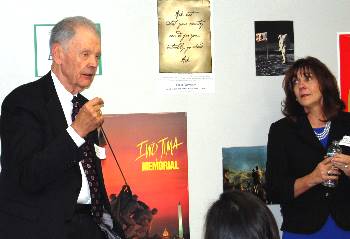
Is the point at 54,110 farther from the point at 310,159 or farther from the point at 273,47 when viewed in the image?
the point at 273,47

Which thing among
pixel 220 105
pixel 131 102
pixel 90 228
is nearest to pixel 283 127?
pixel 220 105

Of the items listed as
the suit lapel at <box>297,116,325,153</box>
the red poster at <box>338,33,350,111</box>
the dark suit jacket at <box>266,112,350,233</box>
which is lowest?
the dark suit jacket at <box>266,112,350,233</box>

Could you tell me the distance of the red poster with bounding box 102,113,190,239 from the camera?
290cm

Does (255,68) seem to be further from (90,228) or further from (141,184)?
(90,228)

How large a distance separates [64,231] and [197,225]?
45.4 inches

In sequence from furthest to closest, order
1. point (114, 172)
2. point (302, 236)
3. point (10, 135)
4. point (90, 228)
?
point (114, 172)
point (302, 236)
point (90, 228)
point (10, 135)

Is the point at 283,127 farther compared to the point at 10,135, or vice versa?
the point at 283,127

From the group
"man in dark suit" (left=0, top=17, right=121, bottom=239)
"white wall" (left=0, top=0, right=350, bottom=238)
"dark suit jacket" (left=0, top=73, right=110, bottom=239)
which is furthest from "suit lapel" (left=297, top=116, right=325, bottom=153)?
"dark suit jacket" (left=0, top=73, right=110, bottom=239)

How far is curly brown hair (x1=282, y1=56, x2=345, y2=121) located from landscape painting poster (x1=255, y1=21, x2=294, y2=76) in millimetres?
286

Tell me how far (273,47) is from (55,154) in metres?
1.68

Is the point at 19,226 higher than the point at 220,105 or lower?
lower

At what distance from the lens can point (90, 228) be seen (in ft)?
6.84

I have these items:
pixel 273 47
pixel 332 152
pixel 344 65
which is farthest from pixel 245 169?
pixel 344 65

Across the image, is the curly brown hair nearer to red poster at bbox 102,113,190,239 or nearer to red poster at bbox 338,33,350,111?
red poster at bbox 338,33,350,111
